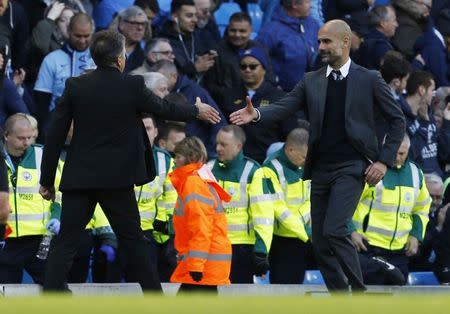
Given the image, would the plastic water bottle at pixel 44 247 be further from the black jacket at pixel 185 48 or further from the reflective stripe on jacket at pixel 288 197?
the black jacket at pixel 185 48

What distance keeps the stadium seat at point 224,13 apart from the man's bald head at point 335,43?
288 inches

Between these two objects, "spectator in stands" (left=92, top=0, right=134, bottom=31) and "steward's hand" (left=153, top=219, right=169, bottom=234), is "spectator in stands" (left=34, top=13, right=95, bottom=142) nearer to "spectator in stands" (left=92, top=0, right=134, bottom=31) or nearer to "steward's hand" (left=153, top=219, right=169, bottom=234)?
"spectator in stands" (left=92, top=0, right=134, bottom=31)

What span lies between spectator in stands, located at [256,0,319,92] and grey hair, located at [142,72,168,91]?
110 inches

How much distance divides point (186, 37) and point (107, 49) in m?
6.02

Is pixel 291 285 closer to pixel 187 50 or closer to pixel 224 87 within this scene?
pixel 224 87

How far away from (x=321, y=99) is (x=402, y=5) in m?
8.33

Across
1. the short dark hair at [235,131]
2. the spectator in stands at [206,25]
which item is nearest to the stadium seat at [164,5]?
the spectator in stands at [206,25]

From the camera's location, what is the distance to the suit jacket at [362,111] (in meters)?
7.84

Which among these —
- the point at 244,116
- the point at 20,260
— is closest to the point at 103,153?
the point at 244,116

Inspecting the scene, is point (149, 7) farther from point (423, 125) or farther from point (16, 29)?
point (423, 125)

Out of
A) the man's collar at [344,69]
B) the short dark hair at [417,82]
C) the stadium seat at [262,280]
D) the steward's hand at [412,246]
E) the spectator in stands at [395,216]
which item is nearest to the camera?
the man's collar at [344,69]

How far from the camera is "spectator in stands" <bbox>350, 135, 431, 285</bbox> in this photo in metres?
10.6

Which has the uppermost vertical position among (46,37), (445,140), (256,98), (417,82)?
(46,37)

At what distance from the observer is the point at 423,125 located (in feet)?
42.7
